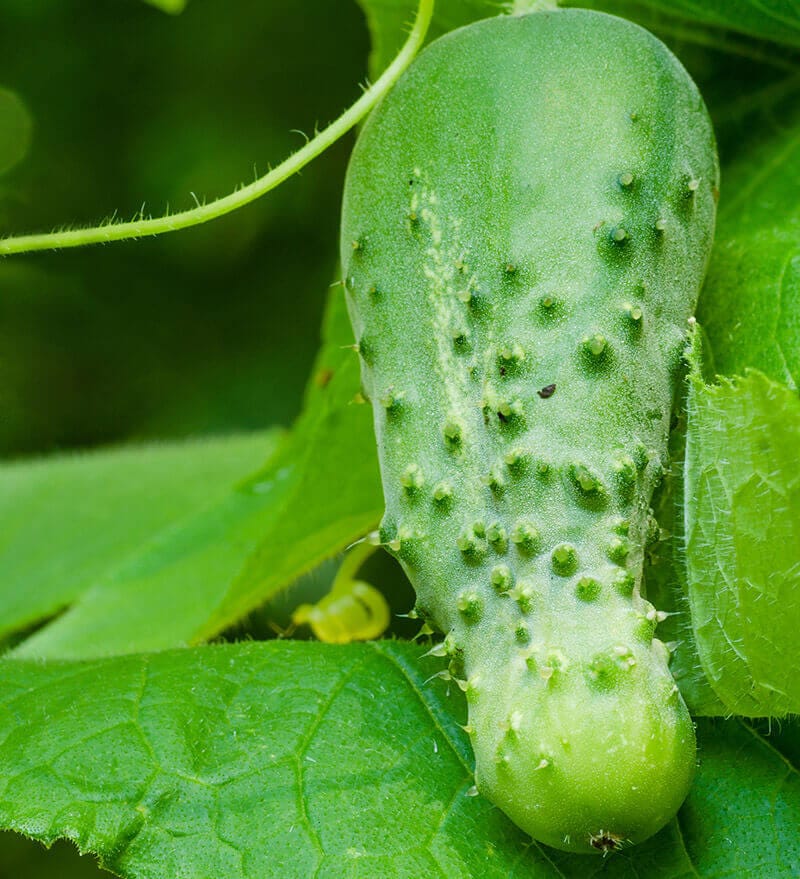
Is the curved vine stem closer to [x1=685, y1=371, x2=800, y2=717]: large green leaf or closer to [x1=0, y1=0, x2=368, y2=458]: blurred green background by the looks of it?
[x1=685, y1=371, x2=800, y2=717]: large green leaf

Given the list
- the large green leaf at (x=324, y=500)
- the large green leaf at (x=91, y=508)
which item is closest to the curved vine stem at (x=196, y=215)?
the large green leaf at (x=324, y=500)

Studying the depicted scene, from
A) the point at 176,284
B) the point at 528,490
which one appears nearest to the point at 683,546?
the point at 528,490

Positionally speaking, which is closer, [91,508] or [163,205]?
[91,508]

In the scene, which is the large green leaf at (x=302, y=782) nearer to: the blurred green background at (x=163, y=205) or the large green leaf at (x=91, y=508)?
the large green leaf at (x=91, y=508)

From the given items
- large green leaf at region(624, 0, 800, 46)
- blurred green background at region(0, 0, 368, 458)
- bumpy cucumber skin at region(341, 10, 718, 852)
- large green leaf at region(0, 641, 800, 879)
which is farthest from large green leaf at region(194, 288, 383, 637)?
blurred green background at region(0, 0, 368, 458)

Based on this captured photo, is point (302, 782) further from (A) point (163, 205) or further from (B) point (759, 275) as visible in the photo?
(A) point (163, 205)

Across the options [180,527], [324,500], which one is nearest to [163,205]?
[180,527]
